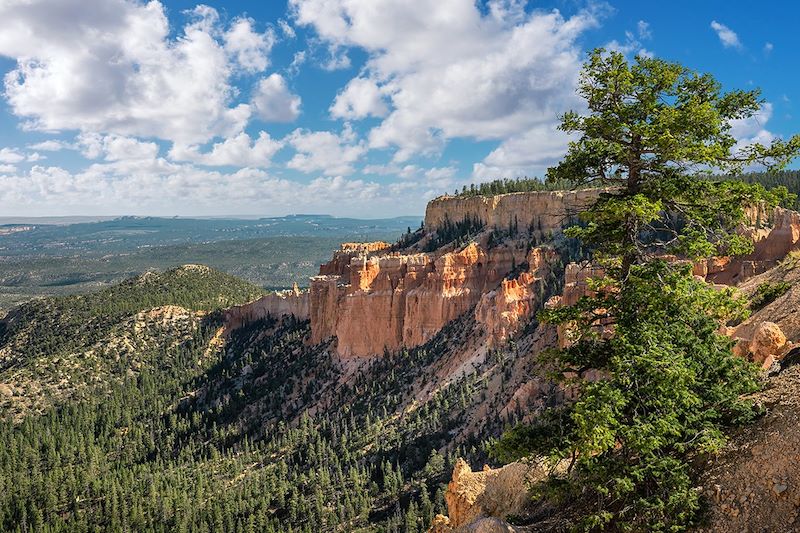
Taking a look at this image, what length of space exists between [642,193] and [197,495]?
226 feet

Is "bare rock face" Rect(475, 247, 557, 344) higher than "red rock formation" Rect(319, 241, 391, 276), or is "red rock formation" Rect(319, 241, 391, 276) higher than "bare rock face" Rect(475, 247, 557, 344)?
"red rock formation" Rect(319, 241, 391, 276)

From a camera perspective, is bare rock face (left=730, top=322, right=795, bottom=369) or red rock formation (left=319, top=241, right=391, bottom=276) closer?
bare rock face (left=730, top=322, right=795, bottom=369)

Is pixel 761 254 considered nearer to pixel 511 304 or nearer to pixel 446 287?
pixel 511 304

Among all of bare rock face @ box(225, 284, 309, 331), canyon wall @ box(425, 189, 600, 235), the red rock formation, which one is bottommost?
bare rock face @ box(225, 284, 309, 331)

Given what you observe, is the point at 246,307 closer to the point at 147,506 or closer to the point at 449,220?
the point at 449,220

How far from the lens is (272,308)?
389 ft

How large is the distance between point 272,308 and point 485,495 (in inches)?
3954

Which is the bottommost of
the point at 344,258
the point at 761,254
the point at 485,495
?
the point at 485,495

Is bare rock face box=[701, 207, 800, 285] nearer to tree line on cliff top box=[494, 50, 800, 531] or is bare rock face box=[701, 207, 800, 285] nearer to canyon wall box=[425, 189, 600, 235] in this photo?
canyon wall box=[425, 189, 600, 235]

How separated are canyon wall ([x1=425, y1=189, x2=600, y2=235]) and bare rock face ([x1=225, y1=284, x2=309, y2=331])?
29.0 metres

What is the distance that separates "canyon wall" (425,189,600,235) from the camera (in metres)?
83.6

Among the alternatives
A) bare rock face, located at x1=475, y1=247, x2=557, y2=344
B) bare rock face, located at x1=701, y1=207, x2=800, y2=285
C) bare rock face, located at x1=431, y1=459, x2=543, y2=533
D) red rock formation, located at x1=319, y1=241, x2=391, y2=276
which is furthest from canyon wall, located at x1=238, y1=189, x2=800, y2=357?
bare rock face, located at x1=431, y1=459, x2=543, y2=533

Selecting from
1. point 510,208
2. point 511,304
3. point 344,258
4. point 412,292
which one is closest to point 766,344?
point 511,304

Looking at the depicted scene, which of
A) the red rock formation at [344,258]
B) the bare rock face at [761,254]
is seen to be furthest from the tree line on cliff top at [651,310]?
the red rock formation at [344,258]
